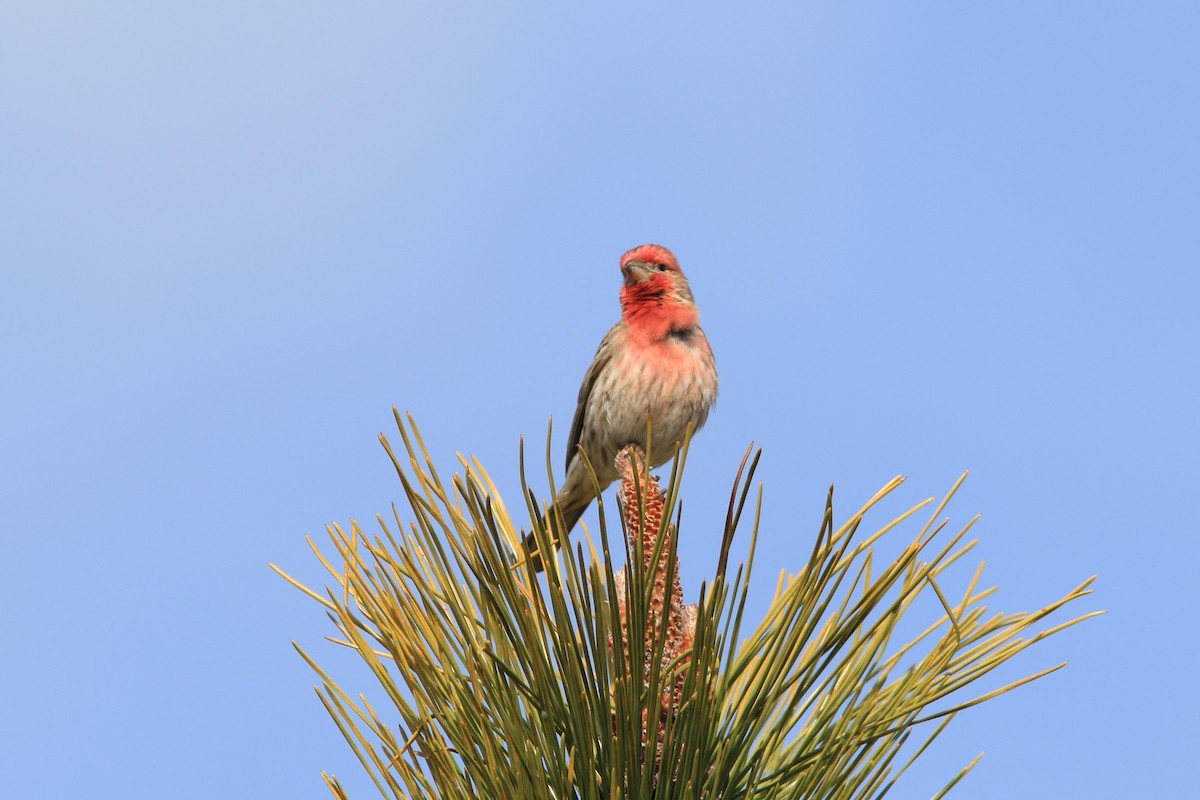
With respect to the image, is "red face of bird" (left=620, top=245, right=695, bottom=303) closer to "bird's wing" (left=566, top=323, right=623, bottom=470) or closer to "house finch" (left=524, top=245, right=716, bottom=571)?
"house finch" (left=524, top=245, right=716, bottom=571)

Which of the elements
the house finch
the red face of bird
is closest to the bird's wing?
the house finch

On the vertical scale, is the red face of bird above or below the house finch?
above

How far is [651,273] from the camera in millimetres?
6379

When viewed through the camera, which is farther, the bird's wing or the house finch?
the bird's wing

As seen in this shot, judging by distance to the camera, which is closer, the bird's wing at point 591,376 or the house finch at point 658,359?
the house finch at point 658,359

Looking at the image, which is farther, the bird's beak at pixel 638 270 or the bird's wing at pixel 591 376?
the bird's wing at pixel 591 376

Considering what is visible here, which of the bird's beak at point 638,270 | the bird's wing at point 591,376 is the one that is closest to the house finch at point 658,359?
the bird's beak at point 638,270

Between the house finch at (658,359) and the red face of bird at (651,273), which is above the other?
the red face of bird at (651,273)

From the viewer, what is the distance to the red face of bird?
20.9 ft

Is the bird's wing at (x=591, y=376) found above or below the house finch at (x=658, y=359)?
above

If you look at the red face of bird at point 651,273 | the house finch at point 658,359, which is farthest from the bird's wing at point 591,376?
the red face of bird at point 651,273

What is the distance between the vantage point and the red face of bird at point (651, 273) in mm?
6371

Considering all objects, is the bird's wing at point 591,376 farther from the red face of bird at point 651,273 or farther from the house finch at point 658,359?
the red face of bird at point 651,273

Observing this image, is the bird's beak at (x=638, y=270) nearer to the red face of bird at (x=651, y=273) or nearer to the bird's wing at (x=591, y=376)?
the red face of bird at (x=651, y=273)
